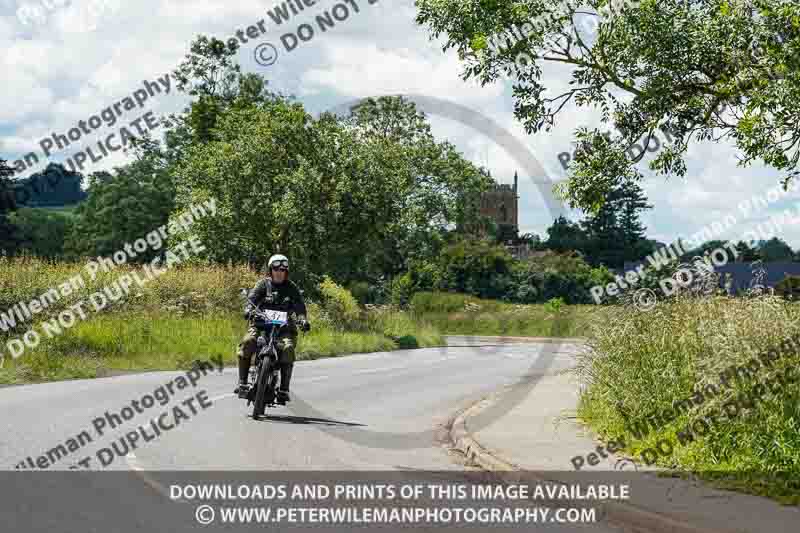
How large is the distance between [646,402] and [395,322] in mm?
30759

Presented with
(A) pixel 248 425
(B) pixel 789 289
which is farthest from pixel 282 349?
(B) pixel 789 289

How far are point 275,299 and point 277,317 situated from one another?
0.33 meters

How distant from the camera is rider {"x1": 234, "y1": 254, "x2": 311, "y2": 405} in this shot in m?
13.4

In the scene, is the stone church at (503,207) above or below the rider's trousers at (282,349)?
above

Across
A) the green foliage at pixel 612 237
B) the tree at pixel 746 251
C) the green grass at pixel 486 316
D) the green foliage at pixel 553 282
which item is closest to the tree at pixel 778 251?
the green foliage at pixel 612 237

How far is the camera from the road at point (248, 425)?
10023 mm

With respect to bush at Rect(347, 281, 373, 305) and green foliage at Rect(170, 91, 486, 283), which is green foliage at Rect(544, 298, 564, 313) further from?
green foliage at Rect(170, 91, 486, 283)

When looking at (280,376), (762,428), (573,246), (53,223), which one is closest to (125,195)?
Result: (53,223)

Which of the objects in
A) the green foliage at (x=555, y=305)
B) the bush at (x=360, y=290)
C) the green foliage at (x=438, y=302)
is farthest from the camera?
the green foliage at (x=438, y=302)

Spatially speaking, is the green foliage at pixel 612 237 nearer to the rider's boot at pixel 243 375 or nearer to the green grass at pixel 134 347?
the green grass at pixel 134 347

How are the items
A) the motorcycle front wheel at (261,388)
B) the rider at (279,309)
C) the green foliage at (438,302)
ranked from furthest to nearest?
1. the green foliage at (438,302)
2. the rider at (279,309)
3. the motorcycle front wheel at (261,388)

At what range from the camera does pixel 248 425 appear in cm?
1262

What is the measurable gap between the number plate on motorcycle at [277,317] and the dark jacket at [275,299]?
14 centimetres

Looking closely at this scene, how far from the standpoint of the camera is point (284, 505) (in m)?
7.99
